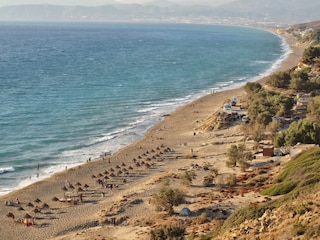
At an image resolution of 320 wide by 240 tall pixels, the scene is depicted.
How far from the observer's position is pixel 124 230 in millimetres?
23969

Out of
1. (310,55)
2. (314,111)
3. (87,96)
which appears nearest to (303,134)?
(314,111)

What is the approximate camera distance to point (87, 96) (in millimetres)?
63406

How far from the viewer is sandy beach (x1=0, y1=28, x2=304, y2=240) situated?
980 inches

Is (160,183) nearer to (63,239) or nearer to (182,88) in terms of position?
(63,239)

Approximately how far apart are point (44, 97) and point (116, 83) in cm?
1535

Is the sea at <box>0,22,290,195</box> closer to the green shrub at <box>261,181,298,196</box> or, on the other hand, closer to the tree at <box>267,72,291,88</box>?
the tree at <box>267,72,291,88</box>

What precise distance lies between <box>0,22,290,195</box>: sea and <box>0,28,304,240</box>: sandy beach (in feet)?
7.42

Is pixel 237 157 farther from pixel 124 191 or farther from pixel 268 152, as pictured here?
pixel 124 191

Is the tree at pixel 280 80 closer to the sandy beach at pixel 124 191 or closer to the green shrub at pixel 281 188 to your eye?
the sandy beach at pixel 124 191

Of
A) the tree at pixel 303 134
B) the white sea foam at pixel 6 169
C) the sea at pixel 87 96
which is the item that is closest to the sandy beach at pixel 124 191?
the sea at pixel 87 96

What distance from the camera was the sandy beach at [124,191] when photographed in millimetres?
24891

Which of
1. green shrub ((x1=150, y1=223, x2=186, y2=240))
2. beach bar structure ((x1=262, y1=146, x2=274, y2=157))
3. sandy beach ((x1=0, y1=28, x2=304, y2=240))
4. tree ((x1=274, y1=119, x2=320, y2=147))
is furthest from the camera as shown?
beach bar structure ((x1=262, y1=146, x2=274, y2=157))

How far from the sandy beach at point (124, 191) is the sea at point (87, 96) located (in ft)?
7.42

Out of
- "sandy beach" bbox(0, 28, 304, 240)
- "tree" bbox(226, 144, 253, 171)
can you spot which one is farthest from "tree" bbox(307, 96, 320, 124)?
"tree" bbox(226, 144, 253, 171)
